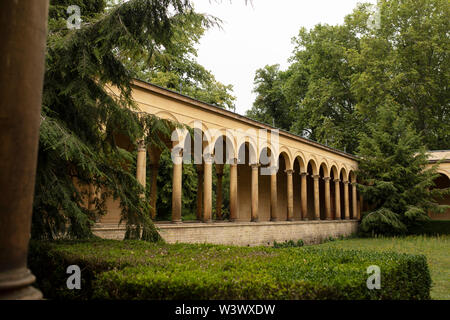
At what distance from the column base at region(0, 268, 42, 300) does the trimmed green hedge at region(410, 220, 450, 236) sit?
27103mm

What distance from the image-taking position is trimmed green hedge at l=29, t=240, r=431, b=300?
4039 mm

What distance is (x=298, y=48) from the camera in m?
43.6

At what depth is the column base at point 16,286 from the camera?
2754 mm

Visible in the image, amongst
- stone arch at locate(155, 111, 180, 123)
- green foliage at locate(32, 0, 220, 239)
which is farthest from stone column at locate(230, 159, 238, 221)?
green foliage at locate(32, 0, 220, 239)

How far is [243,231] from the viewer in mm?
17672

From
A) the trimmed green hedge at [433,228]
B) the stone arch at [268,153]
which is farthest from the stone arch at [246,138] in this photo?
the trimmed green hedge at [433,228]

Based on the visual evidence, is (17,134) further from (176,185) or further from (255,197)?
(255,197)

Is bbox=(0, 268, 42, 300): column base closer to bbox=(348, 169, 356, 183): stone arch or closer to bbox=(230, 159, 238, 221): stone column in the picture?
bbox=(230, 159, 238, 221): stone column

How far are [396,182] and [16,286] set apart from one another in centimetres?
2543

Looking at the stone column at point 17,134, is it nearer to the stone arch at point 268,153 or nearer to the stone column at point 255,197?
the stone column at point 255,197

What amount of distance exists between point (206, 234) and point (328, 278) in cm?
1136

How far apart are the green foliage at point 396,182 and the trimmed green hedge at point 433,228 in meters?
0.61
